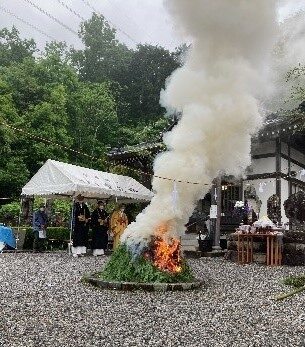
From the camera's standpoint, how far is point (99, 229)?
1548 cm

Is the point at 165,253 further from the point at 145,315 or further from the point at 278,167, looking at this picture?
the point at 278,167

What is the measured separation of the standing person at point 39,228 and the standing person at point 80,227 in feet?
5.69

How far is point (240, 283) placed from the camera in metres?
9.18

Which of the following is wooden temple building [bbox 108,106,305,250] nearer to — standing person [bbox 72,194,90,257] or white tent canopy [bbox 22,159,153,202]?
white tent canopy [bbox 22,159,153,202]

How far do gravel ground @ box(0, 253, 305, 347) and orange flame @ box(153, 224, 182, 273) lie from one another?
2.74 ft

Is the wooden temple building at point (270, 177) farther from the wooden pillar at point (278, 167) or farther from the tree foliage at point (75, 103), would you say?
the tree foliage at point (75, 103)

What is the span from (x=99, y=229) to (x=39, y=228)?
2.65 m

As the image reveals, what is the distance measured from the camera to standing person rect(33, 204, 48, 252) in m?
16.0

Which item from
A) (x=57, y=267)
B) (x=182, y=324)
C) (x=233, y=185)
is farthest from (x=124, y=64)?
(x=182, y=324)

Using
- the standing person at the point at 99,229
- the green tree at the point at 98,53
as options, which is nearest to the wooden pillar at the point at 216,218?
the standing person at the point at 99,229

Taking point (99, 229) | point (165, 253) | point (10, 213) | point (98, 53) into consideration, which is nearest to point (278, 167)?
point (99, 229)

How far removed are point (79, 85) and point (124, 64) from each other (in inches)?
269

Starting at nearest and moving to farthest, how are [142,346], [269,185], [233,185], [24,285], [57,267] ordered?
[142,346] < [24,285] < [57,267] < [269,185] < [233,185]

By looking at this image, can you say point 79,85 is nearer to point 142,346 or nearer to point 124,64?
point 124,64
